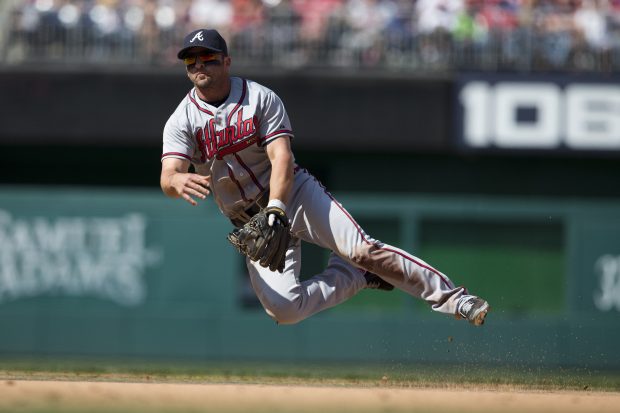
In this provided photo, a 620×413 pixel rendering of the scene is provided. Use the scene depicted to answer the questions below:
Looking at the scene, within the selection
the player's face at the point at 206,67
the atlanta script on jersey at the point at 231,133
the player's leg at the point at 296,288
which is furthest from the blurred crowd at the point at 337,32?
the player's face at the point at 206,67

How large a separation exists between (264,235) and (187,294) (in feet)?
24.7

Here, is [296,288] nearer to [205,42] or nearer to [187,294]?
[205,42]

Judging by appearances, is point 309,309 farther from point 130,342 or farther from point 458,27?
point 458,27

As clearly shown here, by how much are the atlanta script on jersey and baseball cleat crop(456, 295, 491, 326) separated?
1.42 m

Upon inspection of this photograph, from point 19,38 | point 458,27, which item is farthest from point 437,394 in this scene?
point 19,38

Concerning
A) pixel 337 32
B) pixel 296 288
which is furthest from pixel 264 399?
pixel 337 32

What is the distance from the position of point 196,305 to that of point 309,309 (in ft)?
23.1

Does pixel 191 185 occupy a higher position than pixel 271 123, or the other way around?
pixel 271 123

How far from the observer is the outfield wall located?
45.5ft

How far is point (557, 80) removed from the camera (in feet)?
48.5

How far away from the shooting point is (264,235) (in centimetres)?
657

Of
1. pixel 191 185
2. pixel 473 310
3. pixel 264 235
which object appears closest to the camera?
pixel 191 185

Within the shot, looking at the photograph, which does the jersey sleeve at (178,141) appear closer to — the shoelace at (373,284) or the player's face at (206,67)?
the player's face at (206,67)

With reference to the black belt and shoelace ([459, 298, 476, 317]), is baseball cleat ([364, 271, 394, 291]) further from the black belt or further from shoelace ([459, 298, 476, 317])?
the black belt
